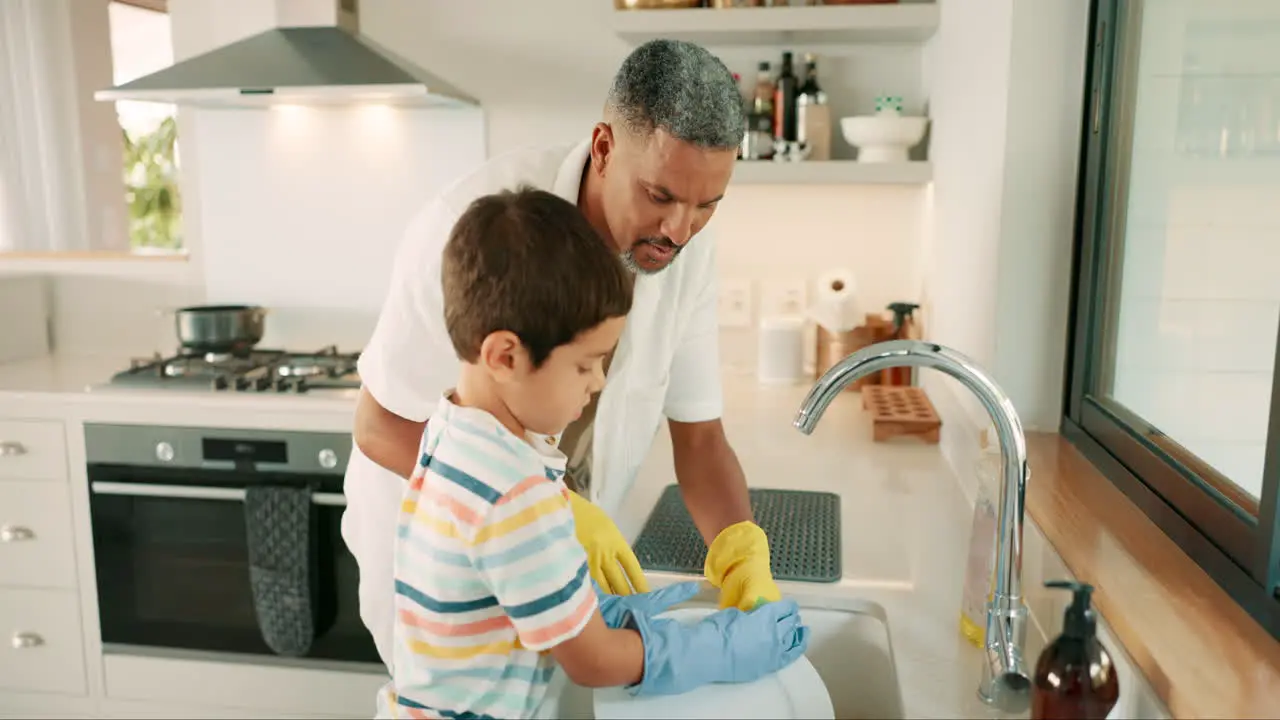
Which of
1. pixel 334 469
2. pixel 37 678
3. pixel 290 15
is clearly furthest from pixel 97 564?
pixel 290 15

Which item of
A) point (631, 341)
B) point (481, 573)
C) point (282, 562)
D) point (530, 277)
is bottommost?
point (282, 562)

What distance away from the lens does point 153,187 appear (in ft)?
10.8

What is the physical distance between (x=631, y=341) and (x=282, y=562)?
1.16 meters

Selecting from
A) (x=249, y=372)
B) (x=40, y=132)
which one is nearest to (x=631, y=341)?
(x=249, y=372)

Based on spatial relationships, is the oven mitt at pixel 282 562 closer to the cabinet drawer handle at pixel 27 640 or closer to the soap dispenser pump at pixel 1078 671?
the cabinet drawer handle at pixel 27 640

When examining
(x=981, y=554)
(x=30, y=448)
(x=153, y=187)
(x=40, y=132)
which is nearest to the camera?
(x=981, y=554)

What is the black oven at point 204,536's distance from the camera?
2.14 meters

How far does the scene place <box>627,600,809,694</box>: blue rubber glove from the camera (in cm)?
88

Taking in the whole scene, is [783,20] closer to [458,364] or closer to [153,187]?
[458,364]

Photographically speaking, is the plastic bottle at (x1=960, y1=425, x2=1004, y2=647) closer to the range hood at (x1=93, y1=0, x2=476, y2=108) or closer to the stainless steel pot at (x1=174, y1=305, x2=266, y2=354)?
the range hood at (x1=93, y1=0, x2=476, y2=108)

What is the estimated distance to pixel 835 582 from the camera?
4.09 feet

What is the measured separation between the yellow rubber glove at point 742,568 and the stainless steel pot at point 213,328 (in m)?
1.71

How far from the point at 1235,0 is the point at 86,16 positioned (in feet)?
9.35

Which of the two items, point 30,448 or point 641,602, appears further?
point 30,448
